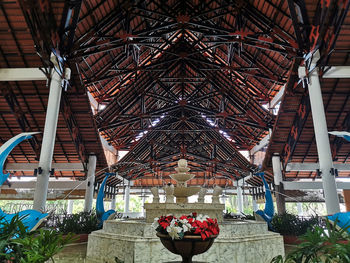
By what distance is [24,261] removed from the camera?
9.84 feet

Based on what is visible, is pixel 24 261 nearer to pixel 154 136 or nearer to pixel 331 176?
pixel 331 176

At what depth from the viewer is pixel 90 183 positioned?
50.8 feet

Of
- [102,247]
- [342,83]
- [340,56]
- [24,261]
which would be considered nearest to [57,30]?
[102,247]

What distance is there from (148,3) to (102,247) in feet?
39.2

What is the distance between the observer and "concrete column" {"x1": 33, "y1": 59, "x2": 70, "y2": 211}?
8812 millimetres

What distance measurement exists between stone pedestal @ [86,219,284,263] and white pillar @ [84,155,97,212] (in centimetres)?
891

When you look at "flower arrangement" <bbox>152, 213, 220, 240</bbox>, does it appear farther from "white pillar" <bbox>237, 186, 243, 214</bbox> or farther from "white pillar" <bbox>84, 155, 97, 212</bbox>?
"white pillar" <bbox>237, 186, 243, 214</bbox>

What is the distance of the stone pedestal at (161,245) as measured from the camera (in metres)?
5.65

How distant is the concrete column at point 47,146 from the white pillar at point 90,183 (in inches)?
251

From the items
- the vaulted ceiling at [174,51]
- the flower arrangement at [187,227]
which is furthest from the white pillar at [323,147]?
the flower arrangement at [187,227]

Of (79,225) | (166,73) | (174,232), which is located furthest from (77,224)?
(166,73)

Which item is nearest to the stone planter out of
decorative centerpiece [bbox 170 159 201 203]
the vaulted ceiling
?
decorative centerpiece [bbox 170 159 201 203]

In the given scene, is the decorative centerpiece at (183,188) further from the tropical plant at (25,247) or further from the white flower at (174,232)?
the tropical plant at (25,247)

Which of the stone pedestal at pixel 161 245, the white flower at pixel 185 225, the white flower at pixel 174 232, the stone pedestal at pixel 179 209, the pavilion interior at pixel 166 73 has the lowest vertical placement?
the stone pedestal at pixel 161 245
